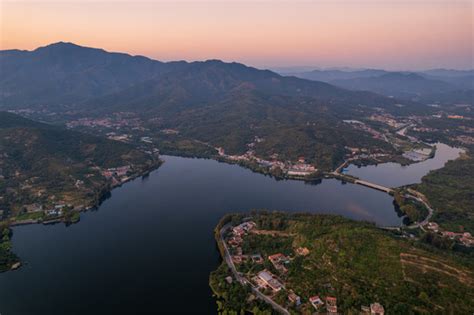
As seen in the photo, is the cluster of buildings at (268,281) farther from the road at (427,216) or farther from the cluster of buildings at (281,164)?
the cluster of buildings at (281,164)

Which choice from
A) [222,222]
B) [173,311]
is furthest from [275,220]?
[173,311]

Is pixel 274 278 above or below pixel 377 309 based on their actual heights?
below

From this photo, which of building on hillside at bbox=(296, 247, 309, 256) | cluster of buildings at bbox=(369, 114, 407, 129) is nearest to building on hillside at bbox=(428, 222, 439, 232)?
building on hillside at bbox=(296, 247, 309, 256)

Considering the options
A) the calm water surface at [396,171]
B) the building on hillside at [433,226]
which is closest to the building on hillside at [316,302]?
the building on hillside at [433,226]

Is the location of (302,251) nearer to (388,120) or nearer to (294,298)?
(294,298)

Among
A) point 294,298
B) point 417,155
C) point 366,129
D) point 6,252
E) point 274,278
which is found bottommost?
point 417,155

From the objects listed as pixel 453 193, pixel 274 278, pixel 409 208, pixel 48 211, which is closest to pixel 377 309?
pixel 274 278
